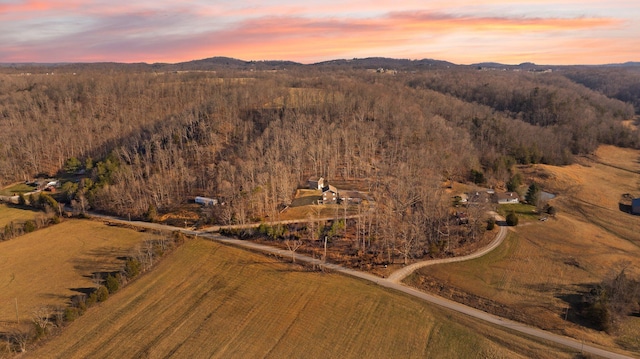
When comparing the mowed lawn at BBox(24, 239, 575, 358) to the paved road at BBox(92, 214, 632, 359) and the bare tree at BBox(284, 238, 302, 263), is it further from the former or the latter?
the bare tree at BBox(284, 238, 302, 263)

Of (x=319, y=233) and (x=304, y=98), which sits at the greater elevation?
→ (x=304, y=98)

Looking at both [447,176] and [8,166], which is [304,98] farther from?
[8,166]

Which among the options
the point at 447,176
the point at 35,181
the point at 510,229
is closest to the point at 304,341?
the point at 510,229

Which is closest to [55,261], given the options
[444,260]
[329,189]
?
[329,189]

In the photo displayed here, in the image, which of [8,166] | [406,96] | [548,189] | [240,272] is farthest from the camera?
[406,96]

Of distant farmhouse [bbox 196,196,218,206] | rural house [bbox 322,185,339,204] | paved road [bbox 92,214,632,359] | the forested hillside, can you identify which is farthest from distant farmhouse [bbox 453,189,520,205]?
distant farmhouse [bbox 196,196,218,206]

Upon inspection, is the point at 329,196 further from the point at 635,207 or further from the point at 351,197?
the point at 635,207
